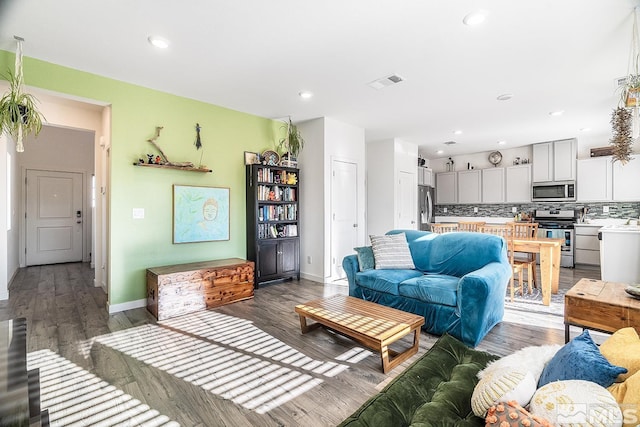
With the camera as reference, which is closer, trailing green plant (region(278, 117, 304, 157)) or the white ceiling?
the white ceiling

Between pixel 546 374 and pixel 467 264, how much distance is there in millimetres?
2216

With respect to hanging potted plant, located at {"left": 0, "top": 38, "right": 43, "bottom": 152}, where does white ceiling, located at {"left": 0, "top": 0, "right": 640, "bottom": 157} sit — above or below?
above

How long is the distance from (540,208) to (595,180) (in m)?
1.09

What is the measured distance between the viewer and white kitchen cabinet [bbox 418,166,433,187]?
7316 millimetres

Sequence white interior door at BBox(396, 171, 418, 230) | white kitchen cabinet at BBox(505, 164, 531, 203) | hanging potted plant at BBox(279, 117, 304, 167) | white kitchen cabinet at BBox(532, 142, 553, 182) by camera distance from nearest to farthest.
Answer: hanging potted plant at BBox(279, 117, 304, 167) → white kitchen cabinet at BBox(532, 142, 553, 182) → white interior door at BBox(396, 171, 418, 230) → white kitchen cabinet at BBox(505, 164, 531, 203)

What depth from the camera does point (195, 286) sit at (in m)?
3.51

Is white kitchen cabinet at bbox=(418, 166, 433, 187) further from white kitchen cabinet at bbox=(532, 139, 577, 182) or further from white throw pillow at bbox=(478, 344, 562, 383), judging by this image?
white throw pillow at bbox=(478, 344, 562, 383)

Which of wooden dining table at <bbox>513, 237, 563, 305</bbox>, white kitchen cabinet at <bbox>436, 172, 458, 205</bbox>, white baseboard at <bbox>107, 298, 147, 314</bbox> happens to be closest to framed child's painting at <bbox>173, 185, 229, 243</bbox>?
white baseboard at <bbox>107, 298, 147, 314</bbox>

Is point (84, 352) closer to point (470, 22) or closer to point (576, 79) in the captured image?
point (470, 22)

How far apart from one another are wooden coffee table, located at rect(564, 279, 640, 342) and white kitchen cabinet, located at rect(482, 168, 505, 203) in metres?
5.18

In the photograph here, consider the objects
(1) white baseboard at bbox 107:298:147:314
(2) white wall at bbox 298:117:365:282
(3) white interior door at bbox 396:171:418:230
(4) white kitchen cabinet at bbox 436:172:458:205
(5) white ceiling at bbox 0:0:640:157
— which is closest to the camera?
(5) white ceiling at bbox 0:0:640:157

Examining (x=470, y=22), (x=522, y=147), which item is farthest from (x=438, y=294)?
(x=522, y=147)

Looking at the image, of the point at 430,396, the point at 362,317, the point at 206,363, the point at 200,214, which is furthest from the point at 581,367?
the point at 200,214

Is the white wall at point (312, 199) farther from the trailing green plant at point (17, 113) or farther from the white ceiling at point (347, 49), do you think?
the trailing green plant at point (17, 113)
